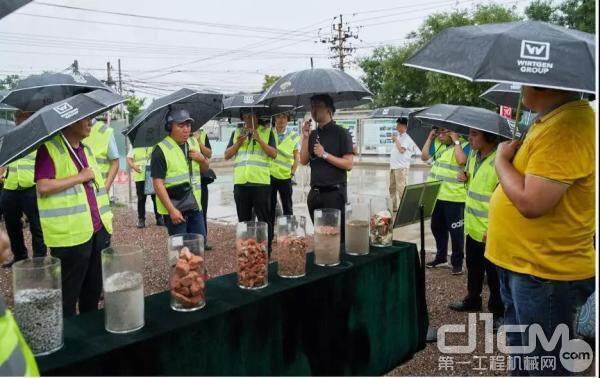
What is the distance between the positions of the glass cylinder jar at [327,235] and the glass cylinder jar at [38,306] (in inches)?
53.2

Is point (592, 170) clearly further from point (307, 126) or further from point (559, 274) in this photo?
point (307, 126)

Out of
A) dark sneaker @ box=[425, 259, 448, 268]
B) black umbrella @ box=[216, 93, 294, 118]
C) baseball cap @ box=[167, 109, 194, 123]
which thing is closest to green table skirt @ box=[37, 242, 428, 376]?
baseball cap @ box=[167, 109, 194, 123]

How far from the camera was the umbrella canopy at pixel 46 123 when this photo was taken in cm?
251

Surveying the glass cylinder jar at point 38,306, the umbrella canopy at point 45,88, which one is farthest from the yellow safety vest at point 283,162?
the glass cylinder jar at point 38,306

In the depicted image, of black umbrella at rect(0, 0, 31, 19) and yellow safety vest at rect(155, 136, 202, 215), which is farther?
yellow safety vest at rect(155, 136, 202, 215)

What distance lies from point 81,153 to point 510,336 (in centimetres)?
294

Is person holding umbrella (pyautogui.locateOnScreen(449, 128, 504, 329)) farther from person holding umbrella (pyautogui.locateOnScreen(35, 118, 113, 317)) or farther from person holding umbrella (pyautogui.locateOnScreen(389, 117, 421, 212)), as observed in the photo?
person holding umbrella (pyautogui.locateOnScreen(389, 117, 421, 212))

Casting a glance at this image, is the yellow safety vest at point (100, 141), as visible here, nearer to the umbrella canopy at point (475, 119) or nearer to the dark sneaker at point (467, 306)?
the umbrella canopy at point (475, 119)

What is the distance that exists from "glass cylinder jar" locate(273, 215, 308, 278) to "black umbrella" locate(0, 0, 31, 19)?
149 centimetres

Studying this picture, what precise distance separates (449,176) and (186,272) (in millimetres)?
3893

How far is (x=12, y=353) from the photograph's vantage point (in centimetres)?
117

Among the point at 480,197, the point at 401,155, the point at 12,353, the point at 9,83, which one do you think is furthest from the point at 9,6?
the point at 9,83

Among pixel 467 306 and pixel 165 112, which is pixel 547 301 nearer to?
pixel 467 306

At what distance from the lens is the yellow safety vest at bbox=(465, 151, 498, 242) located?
12.6 feet
